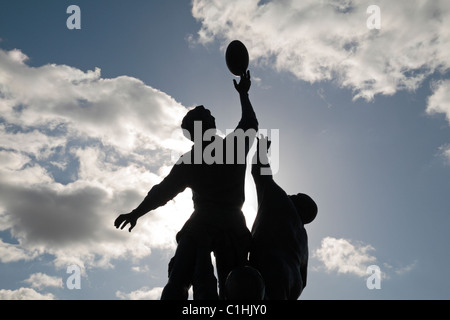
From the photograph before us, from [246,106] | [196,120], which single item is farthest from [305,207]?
[196,120]

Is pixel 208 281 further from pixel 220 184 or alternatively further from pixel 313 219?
pixel 313 219

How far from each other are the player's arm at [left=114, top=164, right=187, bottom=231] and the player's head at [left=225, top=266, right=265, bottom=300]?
176 centimetres

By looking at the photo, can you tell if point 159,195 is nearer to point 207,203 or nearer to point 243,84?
point 207,203

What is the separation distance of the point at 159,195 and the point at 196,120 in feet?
3.71

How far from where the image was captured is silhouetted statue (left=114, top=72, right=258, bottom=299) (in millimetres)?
5812

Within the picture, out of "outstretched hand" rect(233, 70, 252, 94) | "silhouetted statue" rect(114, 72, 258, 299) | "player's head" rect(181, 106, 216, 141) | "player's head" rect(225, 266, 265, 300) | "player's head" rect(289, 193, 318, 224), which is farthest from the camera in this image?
"player's head" rect(289, 193, 318, 224)

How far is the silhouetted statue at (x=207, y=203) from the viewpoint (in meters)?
5.81

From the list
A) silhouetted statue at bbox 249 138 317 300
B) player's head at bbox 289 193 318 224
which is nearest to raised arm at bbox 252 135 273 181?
silhouetted statue at bbox 249 138 317 300

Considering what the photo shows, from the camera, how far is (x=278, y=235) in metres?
6.71

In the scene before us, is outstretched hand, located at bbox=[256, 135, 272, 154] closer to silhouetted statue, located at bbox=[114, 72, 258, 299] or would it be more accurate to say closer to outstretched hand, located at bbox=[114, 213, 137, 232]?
silhouetted statue, located at bbox=[114, 72, 258, 299]

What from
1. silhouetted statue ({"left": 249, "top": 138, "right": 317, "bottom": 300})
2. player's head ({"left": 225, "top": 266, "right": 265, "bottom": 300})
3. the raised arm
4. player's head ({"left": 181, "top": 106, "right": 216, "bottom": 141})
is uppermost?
player's head ({"left": 181, "top": 106, "right": 216, "bottom": 141})
